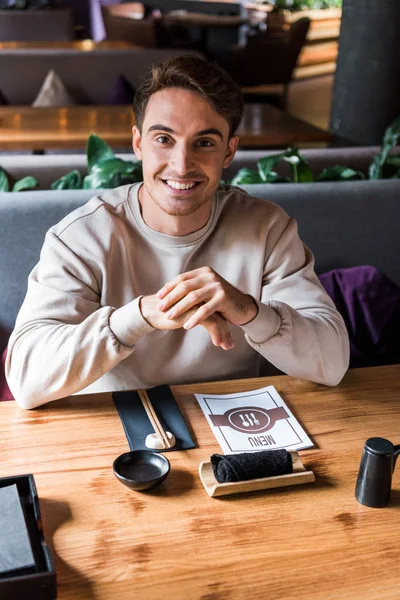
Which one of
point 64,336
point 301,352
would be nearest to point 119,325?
point 64,336

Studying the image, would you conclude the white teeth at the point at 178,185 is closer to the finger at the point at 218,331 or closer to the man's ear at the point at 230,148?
the man's ear at the point at 230,148

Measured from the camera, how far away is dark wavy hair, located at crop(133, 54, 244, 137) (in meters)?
1.75

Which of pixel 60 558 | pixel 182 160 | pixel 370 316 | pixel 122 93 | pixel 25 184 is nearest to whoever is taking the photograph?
pixel 60 558

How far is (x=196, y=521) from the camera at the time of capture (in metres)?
1.24

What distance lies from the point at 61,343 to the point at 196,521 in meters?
0.53

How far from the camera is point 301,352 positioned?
1.70m

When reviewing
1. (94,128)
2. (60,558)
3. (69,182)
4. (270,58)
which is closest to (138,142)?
(69,182)

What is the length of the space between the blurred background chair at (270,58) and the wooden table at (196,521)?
23.2ft

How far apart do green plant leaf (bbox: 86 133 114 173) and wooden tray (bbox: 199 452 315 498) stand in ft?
5.47

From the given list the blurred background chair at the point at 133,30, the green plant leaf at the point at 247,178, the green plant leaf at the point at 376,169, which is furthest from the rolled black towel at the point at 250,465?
the blurred background chair at the point at 133,30

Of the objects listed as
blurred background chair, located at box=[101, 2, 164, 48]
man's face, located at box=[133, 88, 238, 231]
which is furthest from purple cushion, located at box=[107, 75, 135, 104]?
man's face, located at box=[133, 88, 238, 231]

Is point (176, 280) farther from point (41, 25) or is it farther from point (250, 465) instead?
point (41, 25)

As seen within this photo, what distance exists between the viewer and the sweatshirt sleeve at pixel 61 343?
5.11 feet

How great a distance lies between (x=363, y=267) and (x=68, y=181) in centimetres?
108
